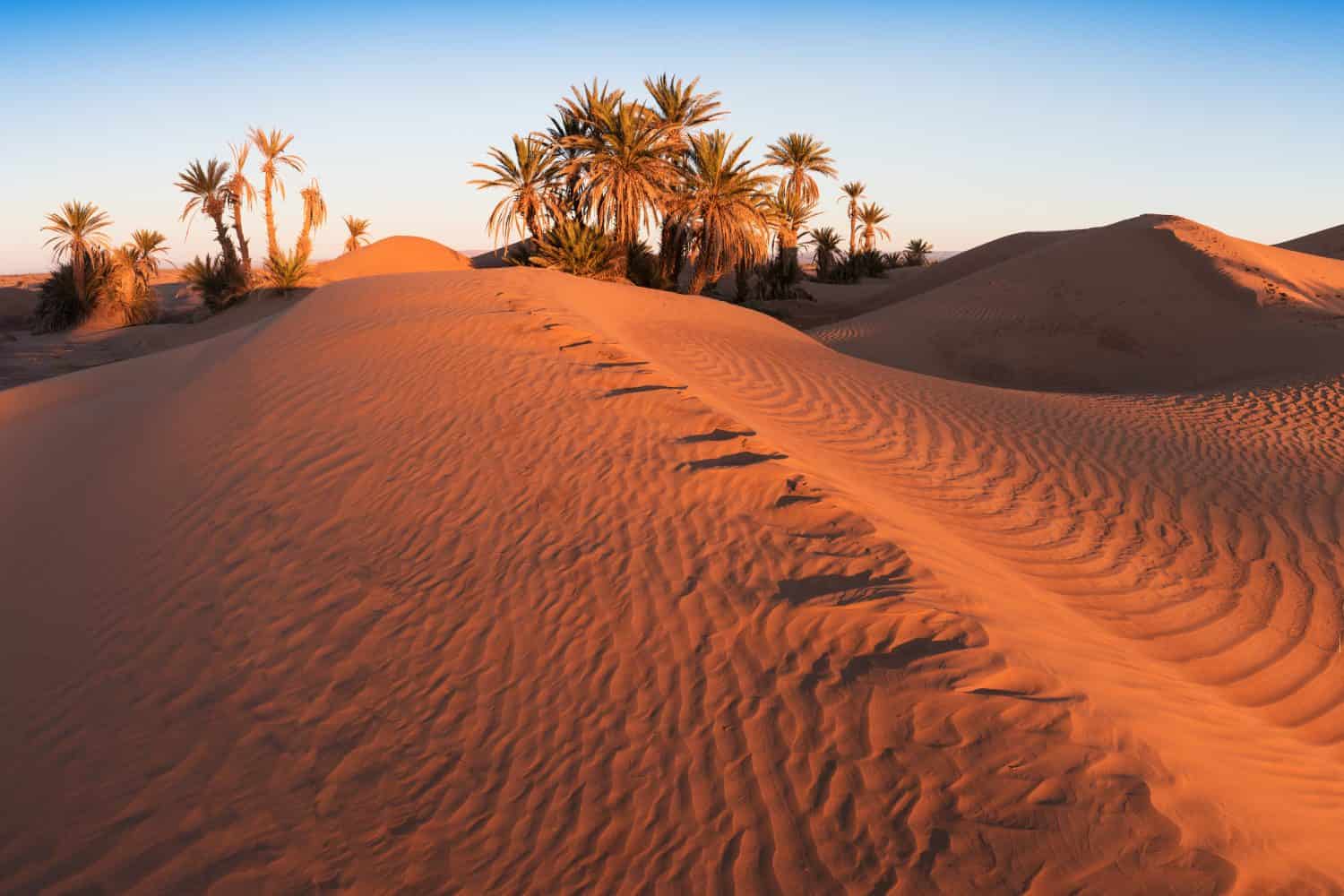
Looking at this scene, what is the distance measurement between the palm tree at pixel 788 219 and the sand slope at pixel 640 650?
60.4ft

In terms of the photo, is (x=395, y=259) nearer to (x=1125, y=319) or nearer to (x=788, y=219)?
(x=788, y=219)

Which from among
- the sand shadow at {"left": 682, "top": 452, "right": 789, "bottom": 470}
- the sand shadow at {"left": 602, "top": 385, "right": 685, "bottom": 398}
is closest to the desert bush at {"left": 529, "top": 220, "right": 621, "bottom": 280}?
the sand shadow at {"left": 602, "top": 385, "right": 685, "bottom": 398}

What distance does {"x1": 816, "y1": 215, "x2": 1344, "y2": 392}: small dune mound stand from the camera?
1620cm

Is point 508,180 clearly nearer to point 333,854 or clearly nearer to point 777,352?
point 777,352

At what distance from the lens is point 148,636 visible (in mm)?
4617

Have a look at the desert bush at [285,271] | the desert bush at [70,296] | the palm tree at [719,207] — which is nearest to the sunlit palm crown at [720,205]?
the palm tree at [719,207]

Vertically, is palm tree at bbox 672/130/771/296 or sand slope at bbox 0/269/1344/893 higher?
palm tree at bbox 672/130/771/296

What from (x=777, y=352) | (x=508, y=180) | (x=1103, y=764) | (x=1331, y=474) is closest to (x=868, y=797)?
(x=1103, y=764)

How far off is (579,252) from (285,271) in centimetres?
1035

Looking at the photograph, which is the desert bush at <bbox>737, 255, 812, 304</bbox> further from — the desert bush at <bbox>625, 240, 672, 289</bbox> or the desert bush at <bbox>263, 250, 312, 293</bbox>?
the desert bush at <bbox>263, 250, 312, 293</bbox>

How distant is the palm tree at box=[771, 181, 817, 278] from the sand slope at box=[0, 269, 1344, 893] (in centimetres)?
1841

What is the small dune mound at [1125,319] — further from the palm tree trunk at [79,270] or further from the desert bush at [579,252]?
the palm tree trunk at [79,270]

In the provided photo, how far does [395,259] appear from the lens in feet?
116

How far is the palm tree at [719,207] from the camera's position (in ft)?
74.9
